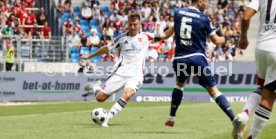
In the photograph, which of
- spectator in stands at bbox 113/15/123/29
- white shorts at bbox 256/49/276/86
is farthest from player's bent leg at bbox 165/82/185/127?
spectator in stands at bbox 113/15/123/29

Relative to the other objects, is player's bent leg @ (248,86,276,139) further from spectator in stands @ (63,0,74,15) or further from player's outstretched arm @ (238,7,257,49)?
spectator in stands @ (63,0,74,15)

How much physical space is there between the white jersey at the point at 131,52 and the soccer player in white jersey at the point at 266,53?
594 cm

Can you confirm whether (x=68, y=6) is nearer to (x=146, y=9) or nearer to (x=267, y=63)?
(x=146, y=9)

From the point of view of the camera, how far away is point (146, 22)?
3612 cm

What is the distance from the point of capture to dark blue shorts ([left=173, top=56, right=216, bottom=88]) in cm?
1289

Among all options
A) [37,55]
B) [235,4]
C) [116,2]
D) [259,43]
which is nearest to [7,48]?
[37,55]

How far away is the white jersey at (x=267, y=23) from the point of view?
931cm

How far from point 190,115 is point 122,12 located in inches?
818

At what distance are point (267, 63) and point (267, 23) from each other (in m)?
0.52

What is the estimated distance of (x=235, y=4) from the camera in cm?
4028

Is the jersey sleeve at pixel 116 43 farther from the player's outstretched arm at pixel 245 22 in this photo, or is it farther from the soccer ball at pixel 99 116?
the player's outstretched arm at pixel 245 22

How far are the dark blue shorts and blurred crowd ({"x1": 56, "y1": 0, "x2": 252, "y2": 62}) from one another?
18.4m

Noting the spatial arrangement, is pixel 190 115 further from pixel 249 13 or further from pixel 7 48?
pixel 7 48

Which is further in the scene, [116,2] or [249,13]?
[116,2]
